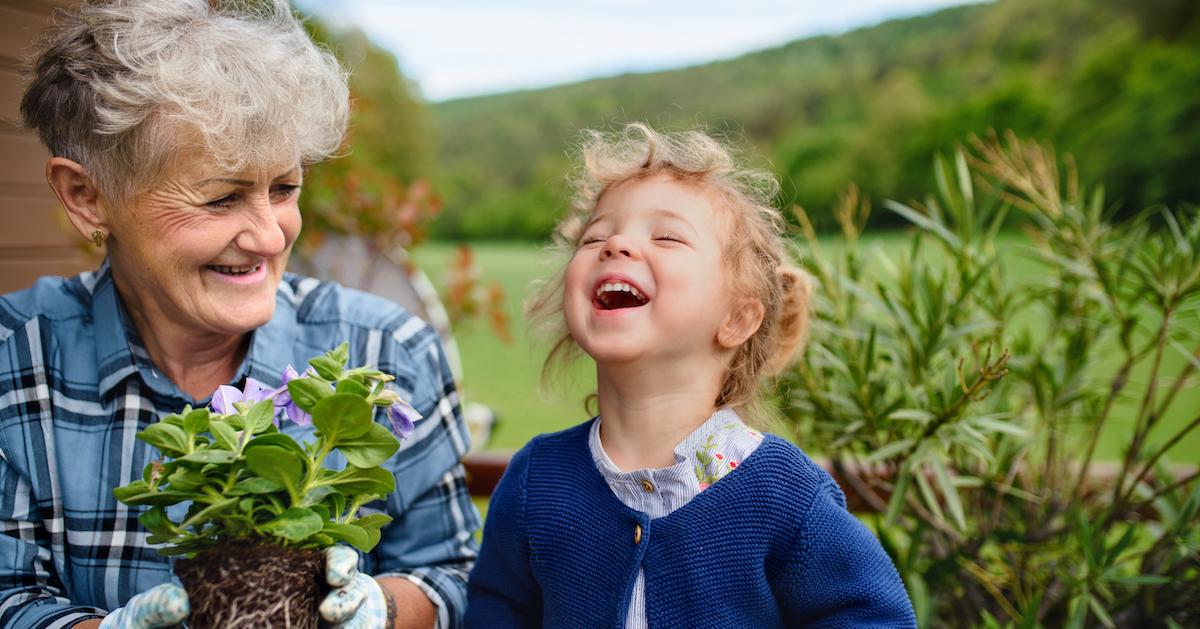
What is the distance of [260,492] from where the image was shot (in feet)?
3.47

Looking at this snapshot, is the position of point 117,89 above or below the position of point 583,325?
above

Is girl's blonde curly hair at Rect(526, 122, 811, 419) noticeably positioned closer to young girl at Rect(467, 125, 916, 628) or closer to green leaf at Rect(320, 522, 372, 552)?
young girl at Rect(467, 125, 916, 628)

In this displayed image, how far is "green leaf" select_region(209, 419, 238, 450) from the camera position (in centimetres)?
105

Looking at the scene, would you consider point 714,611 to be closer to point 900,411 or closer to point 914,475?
point 900,411

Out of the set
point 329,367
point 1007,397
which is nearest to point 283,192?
point 329,367

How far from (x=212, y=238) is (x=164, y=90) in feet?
0.76

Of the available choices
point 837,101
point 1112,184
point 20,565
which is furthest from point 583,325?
point 837,101

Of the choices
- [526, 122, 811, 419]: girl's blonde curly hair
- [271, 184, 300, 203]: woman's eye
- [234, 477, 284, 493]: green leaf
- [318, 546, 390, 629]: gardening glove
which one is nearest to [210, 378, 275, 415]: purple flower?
[234, 477, 284, 493]: green leaf

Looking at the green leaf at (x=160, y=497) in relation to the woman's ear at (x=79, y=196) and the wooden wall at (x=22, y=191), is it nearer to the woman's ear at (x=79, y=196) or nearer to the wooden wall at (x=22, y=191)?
the woman's ear at (x=79, y=196)

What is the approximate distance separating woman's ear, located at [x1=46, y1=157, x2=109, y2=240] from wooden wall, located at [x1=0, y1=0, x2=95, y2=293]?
1.39 m

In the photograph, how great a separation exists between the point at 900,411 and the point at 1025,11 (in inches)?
289

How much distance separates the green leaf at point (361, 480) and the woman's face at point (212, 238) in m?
0.46

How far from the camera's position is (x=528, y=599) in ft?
4.81

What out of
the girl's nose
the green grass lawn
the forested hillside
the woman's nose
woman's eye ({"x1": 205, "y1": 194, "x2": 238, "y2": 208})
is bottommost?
the green grass lawn
